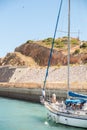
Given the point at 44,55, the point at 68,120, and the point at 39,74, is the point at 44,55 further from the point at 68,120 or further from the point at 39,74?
the point at 68,120

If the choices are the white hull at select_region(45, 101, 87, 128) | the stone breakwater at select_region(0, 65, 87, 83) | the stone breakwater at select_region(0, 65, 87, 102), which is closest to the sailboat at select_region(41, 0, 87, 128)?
the white hull at select_region(45, 101, 87, 128)

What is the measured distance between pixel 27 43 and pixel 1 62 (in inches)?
331

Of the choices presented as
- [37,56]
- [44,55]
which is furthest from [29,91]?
[37,56]

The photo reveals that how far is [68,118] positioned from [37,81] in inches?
1076

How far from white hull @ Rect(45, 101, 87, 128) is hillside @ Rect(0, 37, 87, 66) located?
41683 mm

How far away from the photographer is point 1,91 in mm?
55125

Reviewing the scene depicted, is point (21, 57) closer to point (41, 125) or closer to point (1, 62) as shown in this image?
point (1, 62)

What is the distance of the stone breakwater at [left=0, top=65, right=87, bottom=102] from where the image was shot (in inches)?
1721

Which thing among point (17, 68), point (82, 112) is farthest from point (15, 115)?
point (17, 68)

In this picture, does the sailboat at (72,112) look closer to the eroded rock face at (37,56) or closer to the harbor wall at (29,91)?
the harbor wall at (29,91)

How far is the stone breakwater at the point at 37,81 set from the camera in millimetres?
43706

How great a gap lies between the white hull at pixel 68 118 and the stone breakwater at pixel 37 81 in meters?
11.7

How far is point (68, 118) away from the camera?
26.7m

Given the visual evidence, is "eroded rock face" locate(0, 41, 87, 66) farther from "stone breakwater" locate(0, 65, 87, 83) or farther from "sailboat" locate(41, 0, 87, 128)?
"sailboat" locate(41, 0, 87, 128)
